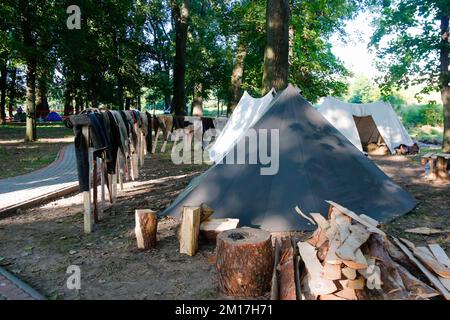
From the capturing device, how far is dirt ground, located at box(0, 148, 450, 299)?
3943 mm

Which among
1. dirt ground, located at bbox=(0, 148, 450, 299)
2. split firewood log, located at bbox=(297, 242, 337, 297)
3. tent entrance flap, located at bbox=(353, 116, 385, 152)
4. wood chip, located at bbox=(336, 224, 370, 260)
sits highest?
tent entrance flap, located at bbox=(353, 116, 385, 152)

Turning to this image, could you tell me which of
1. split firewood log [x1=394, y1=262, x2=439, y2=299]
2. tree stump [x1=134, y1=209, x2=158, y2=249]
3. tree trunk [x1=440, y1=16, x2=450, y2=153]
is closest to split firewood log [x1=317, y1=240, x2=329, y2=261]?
split firewood log [x1=394, y1=262, x2=439, y2=299]

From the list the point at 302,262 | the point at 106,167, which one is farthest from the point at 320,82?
the point at 302,262

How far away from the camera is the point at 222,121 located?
16250mm

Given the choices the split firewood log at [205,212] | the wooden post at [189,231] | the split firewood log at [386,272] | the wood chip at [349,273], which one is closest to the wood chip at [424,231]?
the split firewood log at [386,272]

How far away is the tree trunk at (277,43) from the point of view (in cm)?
1062

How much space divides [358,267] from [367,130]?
1581cm

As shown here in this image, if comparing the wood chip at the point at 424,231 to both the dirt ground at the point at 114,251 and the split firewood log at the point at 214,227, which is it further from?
the split firewood log at the point at 214,227

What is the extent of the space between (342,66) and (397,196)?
20915 millimetres

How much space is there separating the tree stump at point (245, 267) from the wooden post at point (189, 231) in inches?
40.4

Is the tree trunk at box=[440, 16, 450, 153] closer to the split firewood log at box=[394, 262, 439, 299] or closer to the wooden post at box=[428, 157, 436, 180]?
the wooden post at box=[428, 157, 436, 180]

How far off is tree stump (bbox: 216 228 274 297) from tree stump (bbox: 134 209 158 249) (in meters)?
1.53

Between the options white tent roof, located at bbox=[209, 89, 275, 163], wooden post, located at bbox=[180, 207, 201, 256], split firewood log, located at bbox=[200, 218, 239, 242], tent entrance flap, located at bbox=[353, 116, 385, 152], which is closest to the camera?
wooden post, located at bbox=[180, 207, 201, 256]

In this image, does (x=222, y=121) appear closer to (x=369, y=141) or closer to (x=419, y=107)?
(x=369, y=141)
